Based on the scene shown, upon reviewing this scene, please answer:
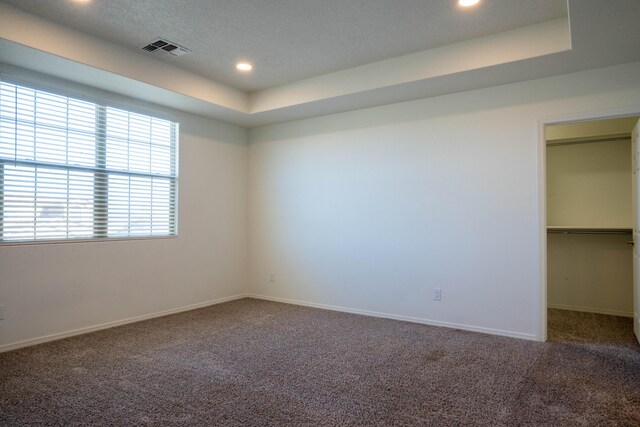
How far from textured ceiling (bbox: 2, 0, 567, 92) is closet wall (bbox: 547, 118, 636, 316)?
2.33 metres

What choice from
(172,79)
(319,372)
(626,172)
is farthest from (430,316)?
(172,79)

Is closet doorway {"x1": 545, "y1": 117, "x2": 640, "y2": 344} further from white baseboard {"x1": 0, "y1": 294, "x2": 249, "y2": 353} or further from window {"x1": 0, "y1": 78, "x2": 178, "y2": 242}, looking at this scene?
window {"x1": 0, "y1": 78, "x2": 178, "y2": 242}

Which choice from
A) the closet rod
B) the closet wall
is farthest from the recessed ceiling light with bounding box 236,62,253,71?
the closet rod

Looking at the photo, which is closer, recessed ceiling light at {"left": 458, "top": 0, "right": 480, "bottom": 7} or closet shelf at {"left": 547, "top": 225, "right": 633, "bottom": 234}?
recessed ceiling light at {"left": 458, "top": 0, "right": 480, "bottom": 7}

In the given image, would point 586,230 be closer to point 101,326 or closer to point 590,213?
point 590,213

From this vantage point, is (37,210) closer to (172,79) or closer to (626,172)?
(172,79)

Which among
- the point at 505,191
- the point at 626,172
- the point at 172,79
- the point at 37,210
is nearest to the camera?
the point at 37,210

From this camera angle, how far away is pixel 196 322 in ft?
14.0

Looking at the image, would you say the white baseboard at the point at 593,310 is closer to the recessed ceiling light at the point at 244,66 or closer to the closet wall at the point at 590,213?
the closet wall at the point at 590,213

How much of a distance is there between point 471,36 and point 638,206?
2166mm

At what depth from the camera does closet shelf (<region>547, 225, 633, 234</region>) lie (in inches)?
177

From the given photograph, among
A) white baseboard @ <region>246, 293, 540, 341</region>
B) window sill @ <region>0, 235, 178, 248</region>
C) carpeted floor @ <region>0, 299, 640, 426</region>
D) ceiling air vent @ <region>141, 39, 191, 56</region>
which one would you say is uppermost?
ceiling air vent @ <region>141, 39, 191, 56</region>

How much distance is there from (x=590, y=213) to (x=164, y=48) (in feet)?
16.9

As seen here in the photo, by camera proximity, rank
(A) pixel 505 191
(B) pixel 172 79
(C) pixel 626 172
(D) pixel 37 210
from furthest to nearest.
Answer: (C) pixel 626 172 → (B) pixel 172 79 → (A) pixel 505 191 → (D) pixel 37 210
